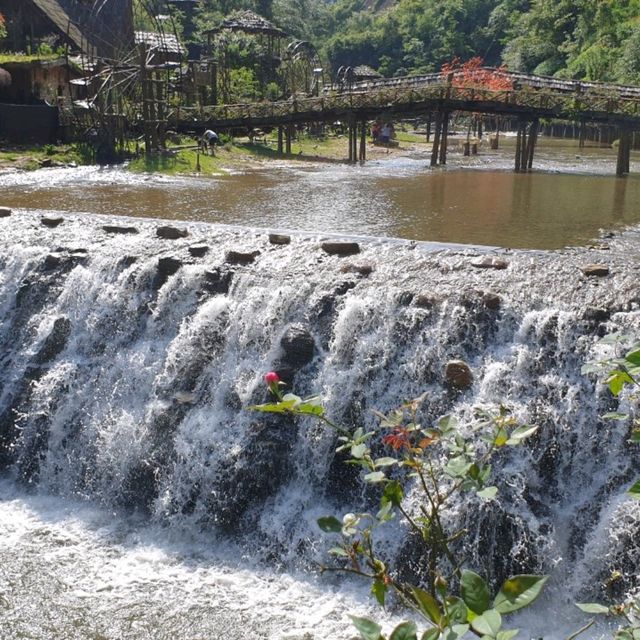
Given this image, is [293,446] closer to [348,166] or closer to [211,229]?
[211,229]

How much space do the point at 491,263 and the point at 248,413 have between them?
135 inches

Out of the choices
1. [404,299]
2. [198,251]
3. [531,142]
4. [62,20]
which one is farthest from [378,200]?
[62,20]

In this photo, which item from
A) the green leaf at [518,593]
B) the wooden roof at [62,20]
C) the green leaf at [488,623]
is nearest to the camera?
the green leaf at [488,623]

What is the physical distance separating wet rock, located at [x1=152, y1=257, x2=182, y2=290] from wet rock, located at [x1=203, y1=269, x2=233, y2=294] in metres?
0.53

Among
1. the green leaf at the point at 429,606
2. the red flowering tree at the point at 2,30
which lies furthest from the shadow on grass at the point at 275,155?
the green leaf at the point at 429,606

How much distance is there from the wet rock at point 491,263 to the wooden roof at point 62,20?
2669cm

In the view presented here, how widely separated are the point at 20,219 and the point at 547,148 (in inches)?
1124

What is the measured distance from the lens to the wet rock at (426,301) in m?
8.65

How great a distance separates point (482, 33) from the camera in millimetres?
70500

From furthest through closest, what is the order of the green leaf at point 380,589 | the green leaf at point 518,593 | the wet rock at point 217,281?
1. the wet rock at point 217,281
2. the green leaf at point 380,589
3. the green leaf at point 518,593

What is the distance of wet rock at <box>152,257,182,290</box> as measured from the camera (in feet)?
33.1

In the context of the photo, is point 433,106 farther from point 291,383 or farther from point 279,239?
Answer: point 291,383

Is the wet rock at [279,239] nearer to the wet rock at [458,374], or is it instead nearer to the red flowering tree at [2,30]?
the wet rock at [458,374]

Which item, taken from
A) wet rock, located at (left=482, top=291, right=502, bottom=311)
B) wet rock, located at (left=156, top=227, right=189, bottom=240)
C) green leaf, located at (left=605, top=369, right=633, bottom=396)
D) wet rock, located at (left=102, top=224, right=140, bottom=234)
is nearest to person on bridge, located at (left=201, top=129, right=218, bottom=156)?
wet rock, located at (left=102, top=224, right=140, bottom=234)
